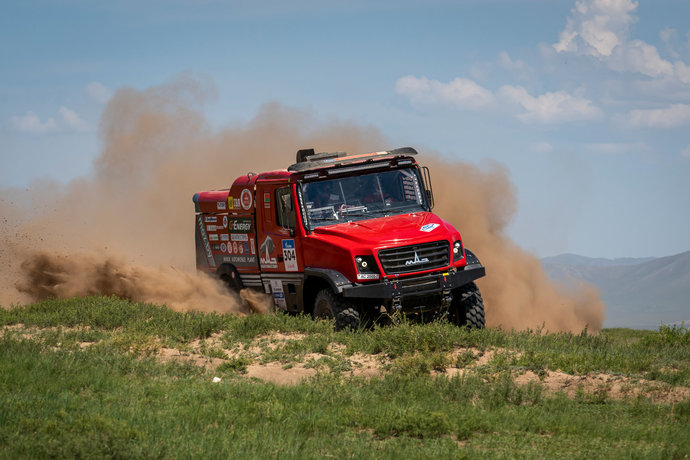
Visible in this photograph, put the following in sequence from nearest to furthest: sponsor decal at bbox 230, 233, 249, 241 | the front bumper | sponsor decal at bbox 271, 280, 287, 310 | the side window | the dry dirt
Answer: the dry dirt, the front bumper, the side window, sponsor decal at bbox 271, 280, 287, 310, sponsor decal at bbox 230, 233, 249, 241

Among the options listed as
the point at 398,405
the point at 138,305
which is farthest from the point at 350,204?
the point at 398,405

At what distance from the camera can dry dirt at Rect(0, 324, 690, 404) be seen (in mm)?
8789

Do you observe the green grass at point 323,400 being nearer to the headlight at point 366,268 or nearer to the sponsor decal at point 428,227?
the headlight at point 366,268

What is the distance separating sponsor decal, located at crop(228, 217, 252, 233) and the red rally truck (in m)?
0.02

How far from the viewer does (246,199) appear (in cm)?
1505

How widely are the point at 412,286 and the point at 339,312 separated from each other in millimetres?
1201

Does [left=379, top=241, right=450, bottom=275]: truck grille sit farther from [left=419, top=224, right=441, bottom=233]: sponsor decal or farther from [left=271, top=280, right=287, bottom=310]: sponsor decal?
[left=271, top=280, right=287, bottom=310]: sponsor decal

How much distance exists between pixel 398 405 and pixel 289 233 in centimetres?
592

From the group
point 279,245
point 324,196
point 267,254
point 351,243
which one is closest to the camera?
point 351,243

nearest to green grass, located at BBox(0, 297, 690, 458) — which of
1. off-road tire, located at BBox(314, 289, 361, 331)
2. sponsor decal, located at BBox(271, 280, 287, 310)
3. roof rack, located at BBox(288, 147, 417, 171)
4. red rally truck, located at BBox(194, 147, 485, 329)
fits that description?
off-road tire, located at BBox(314, 289, 361, 331)

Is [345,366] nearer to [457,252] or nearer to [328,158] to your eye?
[457,252]

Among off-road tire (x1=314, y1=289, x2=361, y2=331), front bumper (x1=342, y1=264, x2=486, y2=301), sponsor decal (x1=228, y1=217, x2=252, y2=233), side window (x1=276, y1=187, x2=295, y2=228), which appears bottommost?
off-road tire (x1=314, y1=289, x2=361, y2=331)

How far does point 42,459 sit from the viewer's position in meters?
6.30

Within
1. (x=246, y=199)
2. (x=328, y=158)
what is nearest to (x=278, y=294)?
(x=246, y=199)
